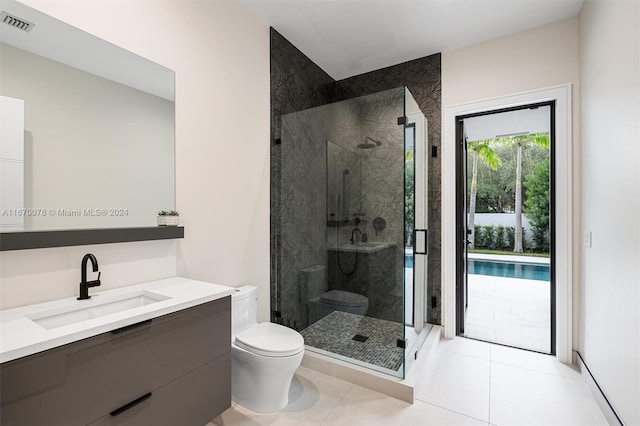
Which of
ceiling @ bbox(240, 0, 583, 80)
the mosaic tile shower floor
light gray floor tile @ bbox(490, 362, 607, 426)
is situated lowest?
light gray floor tile @ bbox(490, 362, 607, 426)

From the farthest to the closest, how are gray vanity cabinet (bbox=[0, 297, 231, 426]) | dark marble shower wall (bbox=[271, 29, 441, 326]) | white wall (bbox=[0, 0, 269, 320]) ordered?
dark marble shower wall (bbox=[271, 29, 441, 326]) → white wall (bbox=[0, 0, 269, 320]) → gray vanity cabinet (bbox=[0, 297, 231, 426])

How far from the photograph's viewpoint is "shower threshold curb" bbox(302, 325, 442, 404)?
77.8 inches

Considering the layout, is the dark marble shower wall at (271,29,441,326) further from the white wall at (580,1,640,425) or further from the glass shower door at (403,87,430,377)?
the white wall at (580,1,640,425)

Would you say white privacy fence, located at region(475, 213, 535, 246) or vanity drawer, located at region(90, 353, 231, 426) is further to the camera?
white privacy fence, located at region(475, 213, 535, 246)

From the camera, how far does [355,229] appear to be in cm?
256

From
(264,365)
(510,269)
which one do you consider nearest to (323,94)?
(264,365)

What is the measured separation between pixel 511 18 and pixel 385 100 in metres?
1.30

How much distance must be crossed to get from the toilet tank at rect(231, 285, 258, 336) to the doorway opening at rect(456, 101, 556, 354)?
2005 mm

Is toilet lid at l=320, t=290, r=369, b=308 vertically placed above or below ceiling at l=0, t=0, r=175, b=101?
below

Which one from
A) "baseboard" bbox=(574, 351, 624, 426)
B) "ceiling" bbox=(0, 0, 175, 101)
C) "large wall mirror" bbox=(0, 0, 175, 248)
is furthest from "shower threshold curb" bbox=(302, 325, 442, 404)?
"ceiling" bbox=(0, 0, 175, 101)

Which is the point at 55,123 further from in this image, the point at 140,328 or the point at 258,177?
the point at 258,177

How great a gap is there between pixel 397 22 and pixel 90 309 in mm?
2887

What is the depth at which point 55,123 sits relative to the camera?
1342 mm

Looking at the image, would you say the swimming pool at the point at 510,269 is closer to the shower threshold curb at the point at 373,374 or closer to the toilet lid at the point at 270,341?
the shower threshold curb at the point at 373,374
